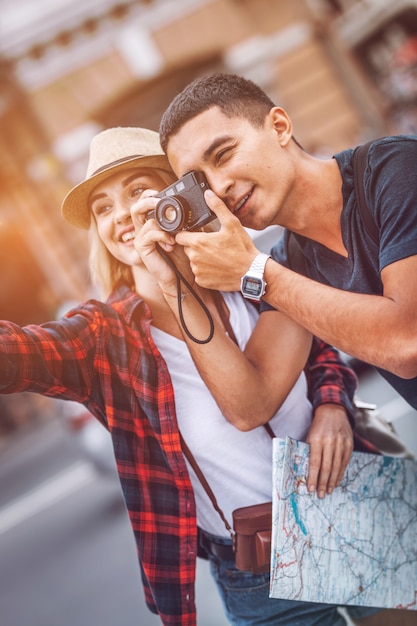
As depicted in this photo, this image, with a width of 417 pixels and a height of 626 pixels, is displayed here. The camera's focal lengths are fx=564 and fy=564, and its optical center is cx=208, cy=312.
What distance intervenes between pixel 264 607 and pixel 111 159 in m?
1.20

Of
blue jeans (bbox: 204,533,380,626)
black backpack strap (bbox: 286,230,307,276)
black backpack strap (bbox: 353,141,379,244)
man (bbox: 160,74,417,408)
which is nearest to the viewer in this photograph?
man (bbox: 160,74,417,408)

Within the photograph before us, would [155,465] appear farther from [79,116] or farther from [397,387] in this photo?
[79,116]

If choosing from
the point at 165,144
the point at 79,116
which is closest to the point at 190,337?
the point at 165,144

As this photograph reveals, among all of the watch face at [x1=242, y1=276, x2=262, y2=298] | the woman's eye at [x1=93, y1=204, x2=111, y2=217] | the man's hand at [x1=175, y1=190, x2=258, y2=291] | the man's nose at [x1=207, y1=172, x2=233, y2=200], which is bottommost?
the watch face at [x1=242, y1=276, x2=262, y2=298]

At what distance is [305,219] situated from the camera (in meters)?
1.44

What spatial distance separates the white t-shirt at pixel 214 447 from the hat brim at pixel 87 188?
15.7 inches

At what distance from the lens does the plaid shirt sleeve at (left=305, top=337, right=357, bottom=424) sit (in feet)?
4.99

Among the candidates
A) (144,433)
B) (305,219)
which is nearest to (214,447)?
(144,433)

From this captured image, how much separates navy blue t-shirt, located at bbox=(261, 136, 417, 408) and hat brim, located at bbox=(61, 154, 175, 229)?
0.40 metres

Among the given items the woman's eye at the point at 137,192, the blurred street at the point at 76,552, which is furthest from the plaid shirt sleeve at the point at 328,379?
the blurred street at the point at 76,552

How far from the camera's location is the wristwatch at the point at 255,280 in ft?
4.14

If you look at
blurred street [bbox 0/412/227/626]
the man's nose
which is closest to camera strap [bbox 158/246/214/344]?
the man's nose

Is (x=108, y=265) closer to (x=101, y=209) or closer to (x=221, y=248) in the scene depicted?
(x=101, y=209)

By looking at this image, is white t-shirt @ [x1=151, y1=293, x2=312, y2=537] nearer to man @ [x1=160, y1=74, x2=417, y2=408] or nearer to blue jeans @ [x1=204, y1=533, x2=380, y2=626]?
blue jeans @ [x1=204, y1=533, x2=380, y2=626]
